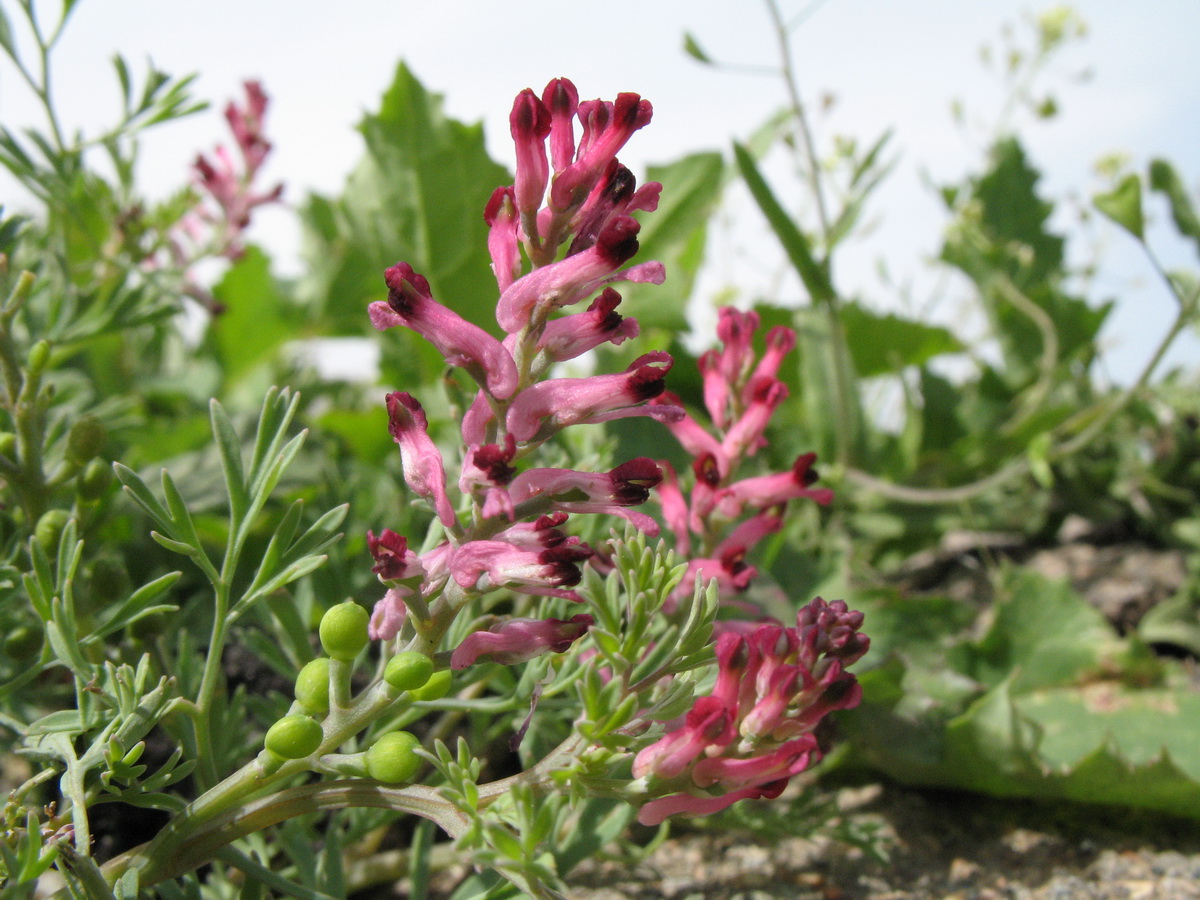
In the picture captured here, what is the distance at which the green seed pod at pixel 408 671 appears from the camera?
650 mm

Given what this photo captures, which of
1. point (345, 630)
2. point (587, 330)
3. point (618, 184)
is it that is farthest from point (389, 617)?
point (618, 184)

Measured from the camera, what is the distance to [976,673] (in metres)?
1.61

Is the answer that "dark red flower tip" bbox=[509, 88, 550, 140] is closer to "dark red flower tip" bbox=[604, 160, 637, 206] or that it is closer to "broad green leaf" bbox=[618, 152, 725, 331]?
"dark red flower tip" bbox=[604, 160, 637, 206]

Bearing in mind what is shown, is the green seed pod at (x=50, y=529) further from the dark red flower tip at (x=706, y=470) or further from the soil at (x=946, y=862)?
the soil at (x=946, y=862)

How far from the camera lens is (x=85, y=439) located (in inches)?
36.8

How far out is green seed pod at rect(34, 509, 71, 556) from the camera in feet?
2.90

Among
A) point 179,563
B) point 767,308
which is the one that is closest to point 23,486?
point 179,563

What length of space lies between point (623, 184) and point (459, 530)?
0.29 metres

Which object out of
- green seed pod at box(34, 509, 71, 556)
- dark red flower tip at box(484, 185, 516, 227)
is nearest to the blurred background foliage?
green seed pod at box(34, 509, 71, 556)

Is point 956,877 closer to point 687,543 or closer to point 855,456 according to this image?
point 687,543

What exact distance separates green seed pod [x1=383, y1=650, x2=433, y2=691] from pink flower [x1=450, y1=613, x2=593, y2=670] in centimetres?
5

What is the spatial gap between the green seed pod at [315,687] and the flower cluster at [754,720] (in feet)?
0.79

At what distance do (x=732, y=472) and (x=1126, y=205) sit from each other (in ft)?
2.92

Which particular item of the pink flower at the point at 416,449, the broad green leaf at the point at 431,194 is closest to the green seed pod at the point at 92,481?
the pink flower at the point at 416,449
